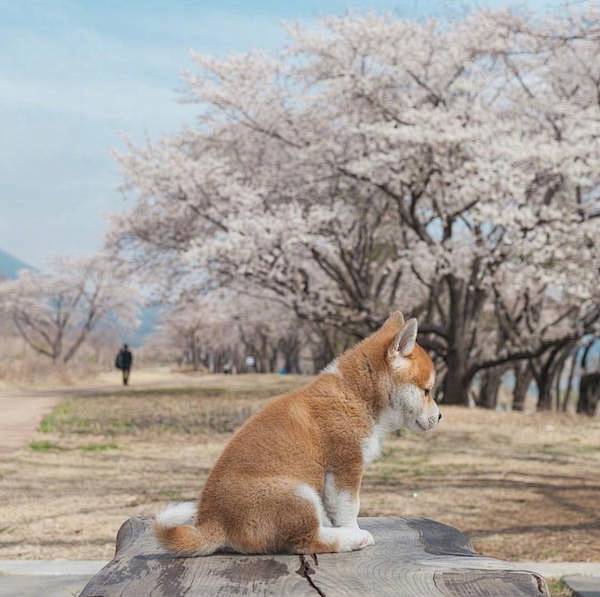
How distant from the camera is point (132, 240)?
Answer: 25.3 metres

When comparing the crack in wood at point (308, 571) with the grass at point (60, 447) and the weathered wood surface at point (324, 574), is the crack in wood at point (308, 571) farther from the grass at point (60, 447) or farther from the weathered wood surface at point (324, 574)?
the grass at point (60, 447)

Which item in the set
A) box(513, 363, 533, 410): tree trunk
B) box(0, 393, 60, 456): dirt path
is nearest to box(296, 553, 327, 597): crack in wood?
box(0, 393, 60, 456): dirt path

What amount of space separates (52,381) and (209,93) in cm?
1725

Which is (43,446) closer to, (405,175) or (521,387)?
(405,175)

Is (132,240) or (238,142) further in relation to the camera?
(132,240)

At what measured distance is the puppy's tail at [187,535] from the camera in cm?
281

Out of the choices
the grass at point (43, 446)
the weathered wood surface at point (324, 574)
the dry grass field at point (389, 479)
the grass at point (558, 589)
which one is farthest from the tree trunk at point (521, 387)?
the weathered wood surface at point (324, 574)

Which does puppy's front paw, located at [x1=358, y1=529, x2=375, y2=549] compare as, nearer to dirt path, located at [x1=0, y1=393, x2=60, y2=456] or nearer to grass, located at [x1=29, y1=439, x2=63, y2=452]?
dirt path, located at [x1=0, y1=393, x2=60, y2=456]

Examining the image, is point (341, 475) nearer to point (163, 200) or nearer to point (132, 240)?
point (163, 200)

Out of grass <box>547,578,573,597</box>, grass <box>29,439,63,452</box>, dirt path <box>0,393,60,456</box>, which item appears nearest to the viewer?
grass <box>547,578,573,597</box>

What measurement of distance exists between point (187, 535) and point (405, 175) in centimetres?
1740

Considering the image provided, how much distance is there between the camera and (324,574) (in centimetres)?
267

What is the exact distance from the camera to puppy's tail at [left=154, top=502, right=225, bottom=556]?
Answer: 9.22 feet

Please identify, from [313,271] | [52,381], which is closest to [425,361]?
[313,271]
